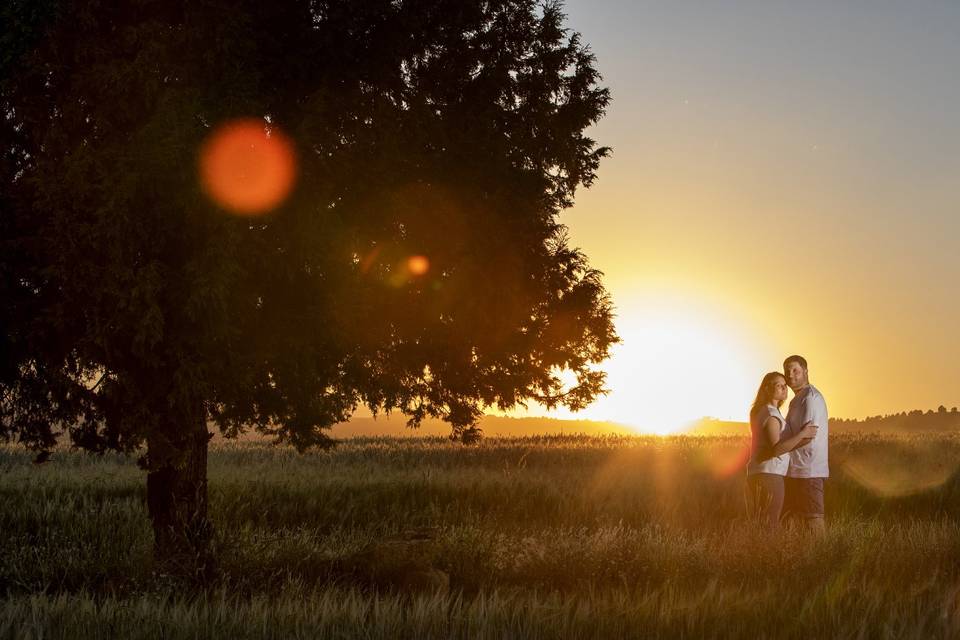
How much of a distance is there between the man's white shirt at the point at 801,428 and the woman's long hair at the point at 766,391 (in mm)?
246

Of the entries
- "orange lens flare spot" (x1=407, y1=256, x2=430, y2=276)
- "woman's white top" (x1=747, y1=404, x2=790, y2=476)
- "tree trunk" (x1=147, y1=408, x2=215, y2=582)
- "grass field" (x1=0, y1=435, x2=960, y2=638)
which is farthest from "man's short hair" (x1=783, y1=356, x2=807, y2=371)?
"tree trunk" (x1=147, y1=408, x2=215, y2=582)

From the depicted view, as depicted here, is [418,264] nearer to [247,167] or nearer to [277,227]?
[277,227]

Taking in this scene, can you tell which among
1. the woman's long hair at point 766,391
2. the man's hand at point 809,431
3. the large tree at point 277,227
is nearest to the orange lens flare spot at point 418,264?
the large tree at point 277,227

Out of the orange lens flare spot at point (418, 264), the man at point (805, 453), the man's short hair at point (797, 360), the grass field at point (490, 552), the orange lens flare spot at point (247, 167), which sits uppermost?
the orange lens flare spot at point (247, 167)

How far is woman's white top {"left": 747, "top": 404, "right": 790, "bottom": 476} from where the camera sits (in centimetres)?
1031

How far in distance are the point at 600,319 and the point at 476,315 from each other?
2.17 m

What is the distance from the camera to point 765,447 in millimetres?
10438

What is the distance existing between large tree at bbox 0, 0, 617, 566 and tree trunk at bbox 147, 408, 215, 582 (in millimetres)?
38

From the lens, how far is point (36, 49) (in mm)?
10273

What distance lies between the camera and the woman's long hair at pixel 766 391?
10.4 metres

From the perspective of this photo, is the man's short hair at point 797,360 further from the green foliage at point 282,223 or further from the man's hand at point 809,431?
the green foliage at point 282,223

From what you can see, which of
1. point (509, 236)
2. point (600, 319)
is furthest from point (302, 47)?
point (600, 319)

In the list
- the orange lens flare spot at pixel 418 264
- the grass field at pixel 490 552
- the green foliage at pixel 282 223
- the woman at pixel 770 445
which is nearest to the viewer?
the grass field at pixel 490 552

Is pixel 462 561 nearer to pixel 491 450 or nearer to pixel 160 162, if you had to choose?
pixel 160 162
